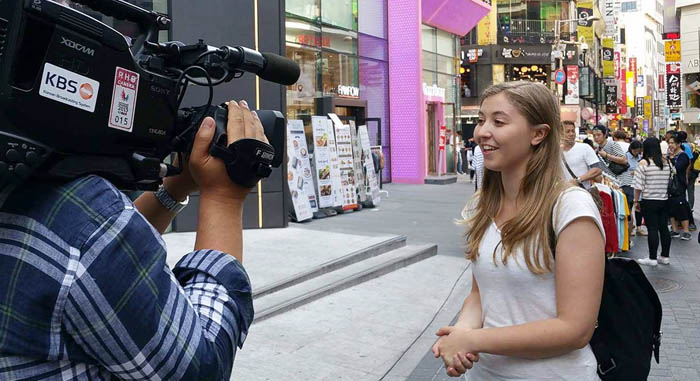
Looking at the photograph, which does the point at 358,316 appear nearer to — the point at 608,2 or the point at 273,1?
the point at 273,1

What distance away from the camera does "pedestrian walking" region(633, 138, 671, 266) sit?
9.43 metres

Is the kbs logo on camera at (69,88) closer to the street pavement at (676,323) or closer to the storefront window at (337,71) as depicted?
the street pavement at (676,323)

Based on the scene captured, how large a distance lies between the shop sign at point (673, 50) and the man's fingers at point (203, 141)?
2101 inches

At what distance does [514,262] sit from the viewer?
2.03m

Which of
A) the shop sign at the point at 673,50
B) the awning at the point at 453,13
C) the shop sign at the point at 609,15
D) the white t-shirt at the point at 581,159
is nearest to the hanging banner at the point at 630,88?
the shop sign at the point at 609,15

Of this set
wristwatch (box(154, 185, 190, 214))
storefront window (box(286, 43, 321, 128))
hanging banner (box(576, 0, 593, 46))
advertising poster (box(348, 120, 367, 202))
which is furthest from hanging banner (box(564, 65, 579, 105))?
wristwatch (box(154, 185, 190, 214))

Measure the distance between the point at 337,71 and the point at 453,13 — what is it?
287 inches

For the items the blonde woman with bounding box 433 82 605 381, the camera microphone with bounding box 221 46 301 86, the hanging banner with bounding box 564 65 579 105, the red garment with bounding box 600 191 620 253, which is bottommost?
the red garment with bounding box 600 191 620 253

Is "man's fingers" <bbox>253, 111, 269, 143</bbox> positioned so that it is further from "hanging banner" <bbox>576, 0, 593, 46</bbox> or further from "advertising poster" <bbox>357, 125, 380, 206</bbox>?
"hanging banner" <bbox>576, 0, 593, 46</bbox>

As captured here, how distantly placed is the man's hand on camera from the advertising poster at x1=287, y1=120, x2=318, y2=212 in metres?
10.6

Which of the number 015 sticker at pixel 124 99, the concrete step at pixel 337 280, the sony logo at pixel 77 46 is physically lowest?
the concrete step at pixel 337 280

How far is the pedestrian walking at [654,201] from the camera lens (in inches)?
371

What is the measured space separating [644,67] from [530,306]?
382 feet

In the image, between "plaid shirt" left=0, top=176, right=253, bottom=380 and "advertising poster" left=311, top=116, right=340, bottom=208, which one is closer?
"plaid shirt" left=0, top=176, right=253, bottom=380
